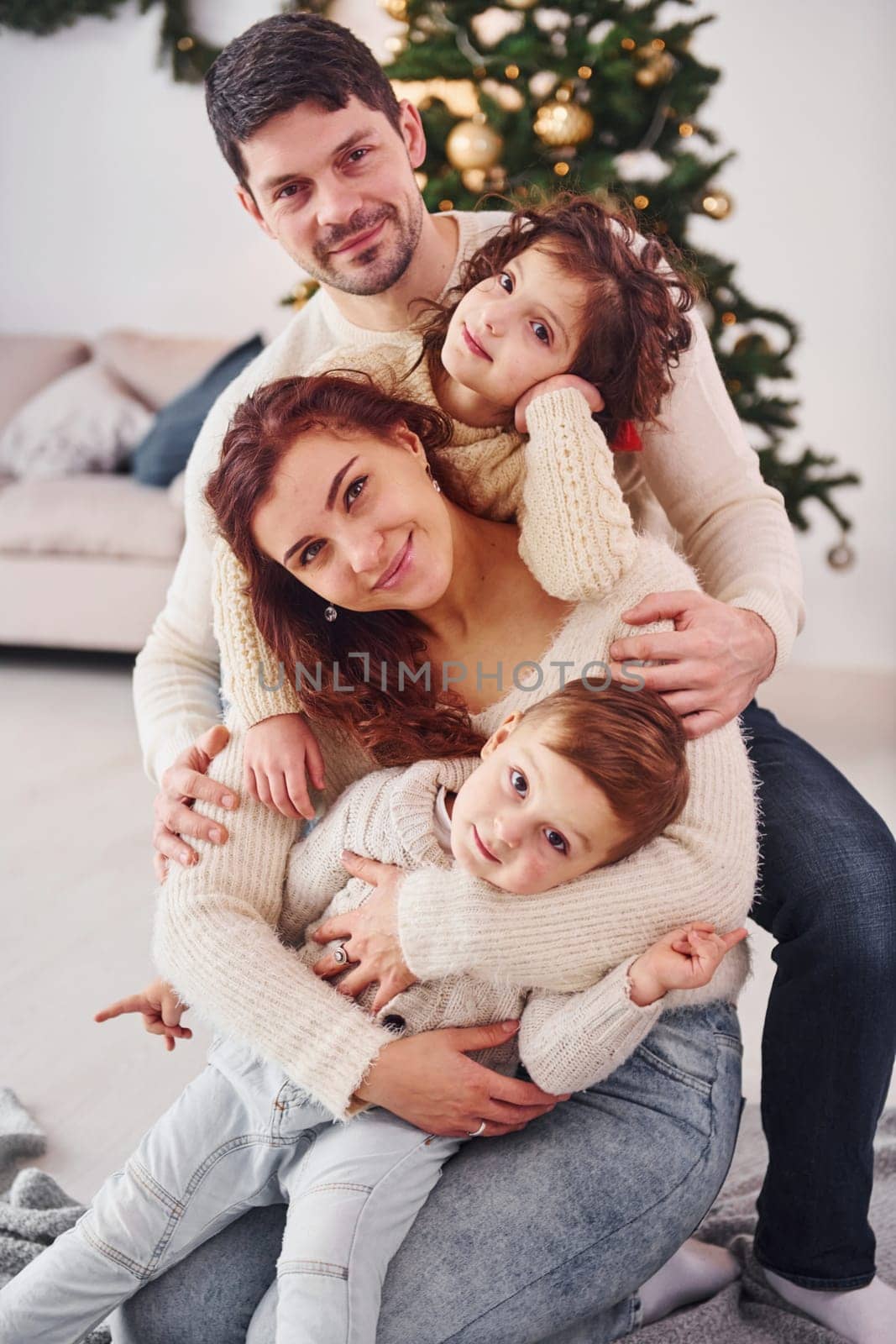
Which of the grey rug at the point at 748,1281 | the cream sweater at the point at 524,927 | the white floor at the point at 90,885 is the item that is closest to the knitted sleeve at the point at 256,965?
the cream sweater at the point at 524,927

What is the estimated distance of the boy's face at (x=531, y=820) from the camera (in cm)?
111

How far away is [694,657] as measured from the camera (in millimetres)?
1271

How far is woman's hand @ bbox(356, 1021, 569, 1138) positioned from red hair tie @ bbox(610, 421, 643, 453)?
2.28 ft

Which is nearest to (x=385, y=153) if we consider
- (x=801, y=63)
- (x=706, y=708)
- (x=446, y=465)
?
(x=446, y=465)

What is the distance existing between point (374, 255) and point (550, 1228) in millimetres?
1243

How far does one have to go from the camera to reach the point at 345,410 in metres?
1.32

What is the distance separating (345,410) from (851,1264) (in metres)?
1.12

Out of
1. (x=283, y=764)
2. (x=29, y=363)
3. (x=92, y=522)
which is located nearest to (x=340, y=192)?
(x=283, y=764)

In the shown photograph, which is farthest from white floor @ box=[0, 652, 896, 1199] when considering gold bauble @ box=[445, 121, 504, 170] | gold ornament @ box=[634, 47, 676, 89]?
gold ornament @ box=[634, 47, 676, 89]

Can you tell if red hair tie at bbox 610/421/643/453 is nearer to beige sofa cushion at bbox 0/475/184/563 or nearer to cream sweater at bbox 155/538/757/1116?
cream sweater at bbox 155/538/757/1116

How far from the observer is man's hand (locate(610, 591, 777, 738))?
4.13 feet

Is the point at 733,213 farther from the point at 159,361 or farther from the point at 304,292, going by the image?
the point at 159,361

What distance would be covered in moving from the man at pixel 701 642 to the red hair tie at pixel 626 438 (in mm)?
170

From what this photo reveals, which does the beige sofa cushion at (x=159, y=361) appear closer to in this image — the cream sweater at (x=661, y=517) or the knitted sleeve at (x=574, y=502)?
the cream sweater at (x=661, y=517)
